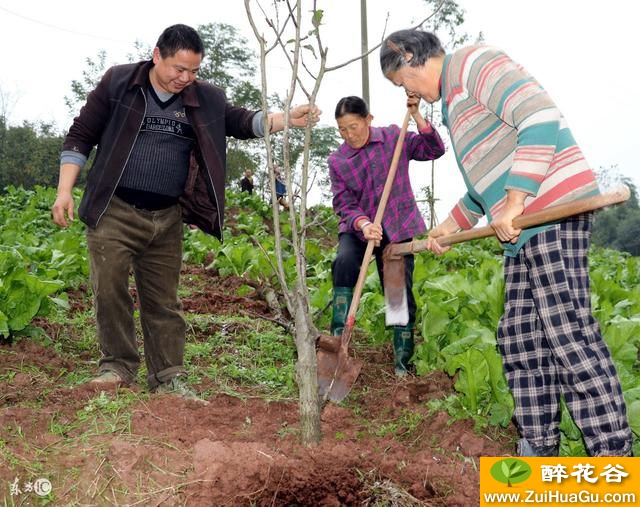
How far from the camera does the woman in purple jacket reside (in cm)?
421

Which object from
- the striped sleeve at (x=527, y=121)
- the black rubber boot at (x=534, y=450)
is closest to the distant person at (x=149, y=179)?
the striped sleeve at (x=527, y=121)

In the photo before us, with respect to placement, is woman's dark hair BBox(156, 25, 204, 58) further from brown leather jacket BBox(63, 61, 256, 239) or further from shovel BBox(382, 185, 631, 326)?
shovel BBox(382, 185, 631, 326)

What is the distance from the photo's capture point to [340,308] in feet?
14.1

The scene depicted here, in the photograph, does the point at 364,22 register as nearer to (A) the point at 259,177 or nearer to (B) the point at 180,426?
(B) the point at 180,426

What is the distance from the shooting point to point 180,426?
10.3ft

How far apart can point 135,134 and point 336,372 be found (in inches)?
63.0

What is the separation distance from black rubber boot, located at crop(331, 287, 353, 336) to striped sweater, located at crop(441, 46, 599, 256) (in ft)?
4.80

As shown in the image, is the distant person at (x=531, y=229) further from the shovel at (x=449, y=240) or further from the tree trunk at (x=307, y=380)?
the tree trunk at (x=307, y=380)

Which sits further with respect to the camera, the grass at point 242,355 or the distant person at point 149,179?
the grass at point 242,355

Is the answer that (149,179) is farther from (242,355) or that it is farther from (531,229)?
(531,229)

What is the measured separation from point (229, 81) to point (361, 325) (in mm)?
35671

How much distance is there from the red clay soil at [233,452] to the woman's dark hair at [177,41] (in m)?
1.75

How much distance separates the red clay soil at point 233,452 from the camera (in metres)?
2.58

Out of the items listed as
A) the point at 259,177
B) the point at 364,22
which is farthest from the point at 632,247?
the point at 364,22
